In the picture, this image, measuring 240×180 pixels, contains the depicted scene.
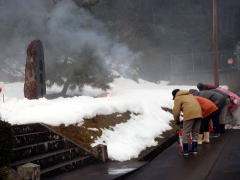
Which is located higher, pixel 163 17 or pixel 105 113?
pixel 163 17

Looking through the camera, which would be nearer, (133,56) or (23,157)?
(23,157)

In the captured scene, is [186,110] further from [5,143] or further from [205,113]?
[5,143]

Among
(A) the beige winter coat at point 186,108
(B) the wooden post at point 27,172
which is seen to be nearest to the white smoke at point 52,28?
(A) the beige winter coat at point 186,108

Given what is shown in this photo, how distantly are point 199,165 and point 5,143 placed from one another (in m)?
4.20

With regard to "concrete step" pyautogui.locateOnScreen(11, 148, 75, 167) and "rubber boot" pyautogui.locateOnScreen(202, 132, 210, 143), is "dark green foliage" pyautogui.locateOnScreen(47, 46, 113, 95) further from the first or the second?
"concrete step" pyautogui.locateOnScreen(11, 148, 75, 167)

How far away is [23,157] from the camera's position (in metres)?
7.76

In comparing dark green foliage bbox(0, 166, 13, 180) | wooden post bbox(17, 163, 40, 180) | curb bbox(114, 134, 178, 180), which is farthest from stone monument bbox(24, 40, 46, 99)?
dark green foliage bbox(0, 166, 13, 180)

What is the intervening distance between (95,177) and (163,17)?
4546 cm

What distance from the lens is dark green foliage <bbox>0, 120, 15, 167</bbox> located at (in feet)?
19.7

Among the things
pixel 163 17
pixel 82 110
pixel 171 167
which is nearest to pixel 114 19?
pixel 163 17

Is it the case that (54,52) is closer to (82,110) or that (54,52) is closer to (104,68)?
(104,68)

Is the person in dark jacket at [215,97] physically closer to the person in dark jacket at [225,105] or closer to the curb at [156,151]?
the person in dark jacket at [225,105]

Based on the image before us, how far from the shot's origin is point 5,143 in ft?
19.9

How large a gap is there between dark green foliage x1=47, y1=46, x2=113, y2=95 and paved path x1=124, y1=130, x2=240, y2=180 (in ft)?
44.9
